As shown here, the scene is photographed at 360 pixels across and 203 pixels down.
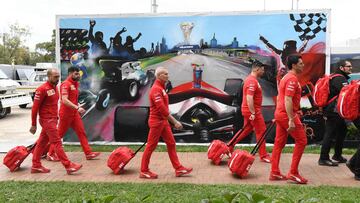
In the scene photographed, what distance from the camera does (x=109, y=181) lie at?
6.46 m

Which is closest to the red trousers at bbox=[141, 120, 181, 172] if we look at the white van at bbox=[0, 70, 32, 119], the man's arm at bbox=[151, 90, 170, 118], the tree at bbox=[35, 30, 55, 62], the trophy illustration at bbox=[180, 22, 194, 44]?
the man's arm at bbox=[151, 90, 170, 118]

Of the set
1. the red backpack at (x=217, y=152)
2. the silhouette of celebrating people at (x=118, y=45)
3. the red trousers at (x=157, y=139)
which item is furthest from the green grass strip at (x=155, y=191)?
the silhouette of celebrating people at (x=118, y=45)

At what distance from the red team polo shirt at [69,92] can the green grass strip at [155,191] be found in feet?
6.04

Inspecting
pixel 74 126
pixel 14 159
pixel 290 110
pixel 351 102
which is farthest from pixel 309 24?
pixel 14 159

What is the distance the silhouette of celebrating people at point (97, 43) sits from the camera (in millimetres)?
9359

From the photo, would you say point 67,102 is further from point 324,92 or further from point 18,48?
point 18,48

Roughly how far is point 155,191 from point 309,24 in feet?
17.2

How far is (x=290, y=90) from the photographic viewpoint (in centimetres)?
592

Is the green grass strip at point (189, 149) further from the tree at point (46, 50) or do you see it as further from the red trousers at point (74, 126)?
the tree at point (46, 50)

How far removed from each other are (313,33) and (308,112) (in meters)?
1.70

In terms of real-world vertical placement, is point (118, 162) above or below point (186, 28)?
below

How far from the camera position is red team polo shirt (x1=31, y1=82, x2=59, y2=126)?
6.80 m

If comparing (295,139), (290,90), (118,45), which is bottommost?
(295,139)

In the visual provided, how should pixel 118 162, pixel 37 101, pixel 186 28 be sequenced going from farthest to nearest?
pixel 186 28 → pixel 118 162 → pixel 37 101
